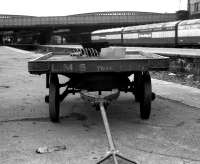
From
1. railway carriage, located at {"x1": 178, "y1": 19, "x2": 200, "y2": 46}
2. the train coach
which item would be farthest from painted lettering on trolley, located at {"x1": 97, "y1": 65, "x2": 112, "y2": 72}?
railway carriage, located at {"x1": 178, "y1": 19, "x2": 200, "y2": 46}

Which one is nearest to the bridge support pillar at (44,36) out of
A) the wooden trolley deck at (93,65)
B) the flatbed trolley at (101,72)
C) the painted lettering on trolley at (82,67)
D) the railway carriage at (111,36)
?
the railway carriage at (111,36)

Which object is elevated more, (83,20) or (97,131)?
(83,20)

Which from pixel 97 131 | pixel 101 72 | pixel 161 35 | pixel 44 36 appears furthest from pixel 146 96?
pixel 44 36

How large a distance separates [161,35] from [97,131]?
116ft

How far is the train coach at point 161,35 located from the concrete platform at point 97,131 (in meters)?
17.7

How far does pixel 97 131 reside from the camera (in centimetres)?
552

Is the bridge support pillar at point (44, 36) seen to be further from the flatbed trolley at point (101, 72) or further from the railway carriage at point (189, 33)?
the flatbed trolley at point (101, 72)

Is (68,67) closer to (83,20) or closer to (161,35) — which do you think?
(161,35)

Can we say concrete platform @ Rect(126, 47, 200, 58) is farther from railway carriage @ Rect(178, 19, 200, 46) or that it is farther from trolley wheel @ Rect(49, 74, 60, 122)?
trolley wheel @ Rect(49, 74, 60, 122)

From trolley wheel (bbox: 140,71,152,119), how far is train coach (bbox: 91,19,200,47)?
62.6 feet

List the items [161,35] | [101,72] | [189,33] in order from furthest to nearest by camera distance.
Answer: [161,35] → [189,33] → [101,72]

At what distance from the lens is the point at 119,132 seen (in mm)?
5445

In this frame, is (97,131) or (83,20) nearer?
(97,131)

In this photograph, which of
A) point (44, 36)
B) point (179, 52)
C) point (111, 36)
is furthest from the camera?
point (44, 36)
